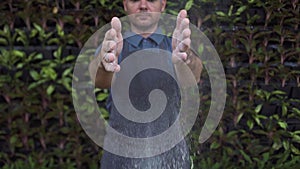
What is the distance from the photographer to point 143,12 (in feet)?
4.03

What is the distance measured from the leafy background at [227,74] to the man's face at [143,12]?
1176 millimetres

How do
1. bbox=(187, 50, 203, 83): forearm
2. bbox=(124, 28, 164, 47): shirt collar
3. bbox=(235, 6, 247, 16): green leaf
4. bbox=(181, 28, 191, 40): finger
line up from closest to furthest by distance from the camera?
bbox=(181, 28, 191, 40): finger, bbox=(187, 50, 203, 83): forearm, bbox=(124, 28, 164, 47): shirt collar, bbox=(235, 6, 247, 16): green leaf

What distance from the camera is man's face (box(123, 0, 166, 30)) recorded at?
4.02 ft

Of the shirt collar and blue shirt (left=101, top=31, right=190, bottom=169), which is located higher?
the shirt collar

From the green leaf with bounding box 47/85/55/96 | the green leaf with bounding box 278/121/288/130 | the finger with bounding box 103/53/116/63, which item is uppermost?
the finger with bounding box 103/53/116/63

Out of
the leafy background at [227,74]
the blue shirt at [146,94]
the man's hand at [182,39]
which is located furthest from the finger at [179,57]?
the leafy background at [227,74]

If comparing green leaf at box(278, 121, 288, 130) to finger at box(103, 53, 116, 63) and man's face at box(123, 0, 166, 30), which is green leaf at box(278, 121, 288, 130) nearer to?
man's face at box(123, 0, 166, 30)

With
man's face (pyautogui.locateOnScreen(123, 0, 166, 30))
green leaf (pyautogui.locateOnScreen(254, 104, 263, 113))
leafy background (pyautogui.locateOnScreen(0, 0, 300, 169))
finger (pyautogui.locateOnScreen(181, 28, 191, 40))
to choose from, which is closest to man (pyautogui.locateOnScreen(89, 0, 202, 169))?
man's face (pyautogui.locateOnScreen(123, 0, 166, 30))

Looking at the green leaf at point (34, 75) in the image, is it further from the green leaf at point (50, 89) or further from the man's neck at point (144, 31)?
the man's neck at point (144, 31)

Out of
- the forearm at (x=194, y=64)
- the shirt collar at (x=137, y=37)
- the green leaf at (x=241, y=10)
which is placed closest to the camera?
the forearm at (x=194, y=64)

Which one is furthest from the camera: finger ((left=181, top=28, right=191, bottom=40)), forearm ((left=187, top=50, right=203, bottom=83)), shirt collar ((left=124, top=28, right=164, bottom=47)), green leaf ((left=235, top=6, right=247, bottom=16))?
green leaf ((left=235, top=6, right=247, bottom=16))

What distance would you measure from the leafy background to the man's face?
1176mm

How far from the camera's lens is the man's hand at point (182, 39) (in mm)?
1022

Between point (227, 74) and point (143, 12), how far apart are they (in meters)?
1.30
